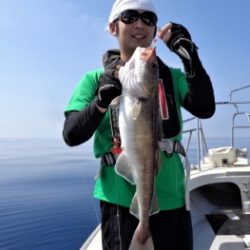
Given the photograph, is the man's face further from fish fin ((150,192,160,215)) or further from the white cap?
fish fin ((150,192,160,215))

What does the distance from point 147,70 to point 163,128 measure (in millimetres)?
559

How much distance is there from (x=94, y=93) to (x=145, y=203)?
0.88 metres

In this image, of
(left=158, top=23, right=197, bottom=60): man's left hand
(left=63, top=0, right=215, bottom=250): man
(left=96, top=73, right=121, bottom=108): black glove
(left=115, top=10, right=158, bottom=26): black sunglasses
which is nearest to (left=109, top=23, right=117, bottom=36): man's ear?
(left=63, top=0, right=215, bottom=250): man

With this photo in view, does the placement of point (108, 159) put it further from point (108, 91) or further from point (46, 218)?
point (46, 218)

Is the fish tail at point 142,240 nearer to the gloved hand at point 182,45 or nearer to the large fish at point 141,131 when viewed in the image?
the large fish at point 141,131

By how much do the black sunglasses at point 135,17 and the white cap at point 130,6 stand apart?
0.10ft

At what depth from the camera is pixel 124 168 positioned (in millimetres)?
2424

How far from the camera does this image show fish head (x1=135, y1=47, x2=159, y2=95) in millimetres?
2225

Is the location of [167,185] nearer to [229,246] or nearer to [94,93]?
[94,93]

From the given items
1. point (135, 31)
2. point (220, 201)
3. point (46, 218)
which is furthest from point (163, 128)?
point (46, 218)

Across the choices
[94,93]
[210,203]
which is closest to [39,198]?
[210,203]

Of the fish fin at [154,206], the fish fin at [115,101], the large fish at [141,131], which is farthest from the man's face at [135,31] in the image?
the fish fin at [154,206]

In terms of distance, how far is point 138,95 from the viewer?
224 centimetres

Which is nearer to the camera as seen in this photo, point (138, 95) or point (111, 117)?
point (138, 95)
